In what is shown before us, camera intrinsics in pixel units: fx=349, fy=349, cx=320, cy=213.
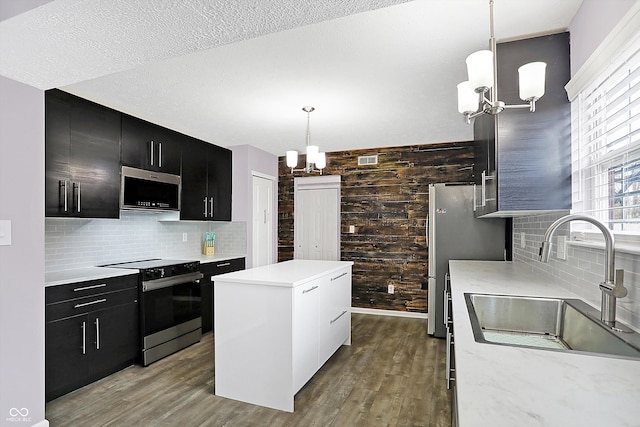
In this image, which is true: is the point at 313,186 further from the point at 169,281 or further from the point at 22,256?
the point at 22,256

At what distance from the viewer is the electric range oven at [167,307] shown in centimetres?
315

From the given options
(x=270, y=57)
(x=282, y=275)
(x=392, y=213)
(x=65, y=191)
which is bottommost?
(x=282, y=275)

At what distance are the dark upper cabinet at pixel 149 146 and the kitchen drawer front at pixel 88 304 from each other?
46.8 inches

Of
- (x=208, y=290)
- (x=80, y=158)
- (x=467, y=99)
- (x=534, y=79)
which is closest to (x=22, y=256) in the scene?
(x=80, y=158)

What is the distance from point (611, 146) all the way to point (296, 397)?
7.88 feet

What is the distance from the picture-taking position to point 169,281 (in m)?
3.40

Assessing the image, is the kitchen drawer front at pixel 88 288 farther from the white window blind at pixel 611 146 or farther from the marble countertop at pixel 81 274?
the white window blind at pixel 611 146

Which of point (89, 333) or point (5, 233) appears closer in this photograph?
point (5, 233)

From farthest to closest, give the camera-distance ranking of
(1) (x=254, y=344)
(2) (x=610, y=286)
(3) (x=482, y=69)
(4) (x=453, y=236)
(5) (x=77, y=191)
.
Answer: (4) (x=453, y=236) → (5) (x=77, y=191) → (1) (x=254, y=344) → (3) (x=482, y=69) → (2) (x=610, y=286)

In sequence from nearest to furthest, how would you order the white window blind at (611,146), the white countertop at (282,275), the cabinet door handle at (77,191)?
the white window blind at (611,146)
the white countertop at (282,275)
the cabinet door handle at (77,191)

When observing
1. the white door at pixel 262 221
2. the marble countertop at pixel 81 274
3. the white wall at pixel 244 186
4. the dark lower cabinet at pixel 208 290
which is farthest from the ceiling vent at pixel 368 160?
the marble countertop at pixel 81 274

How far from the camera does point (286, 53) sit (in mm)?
2256

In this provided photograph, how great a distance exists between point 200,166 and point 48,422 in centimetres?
280

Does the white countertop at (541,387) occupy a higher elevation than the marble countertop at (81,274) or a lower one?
higher
